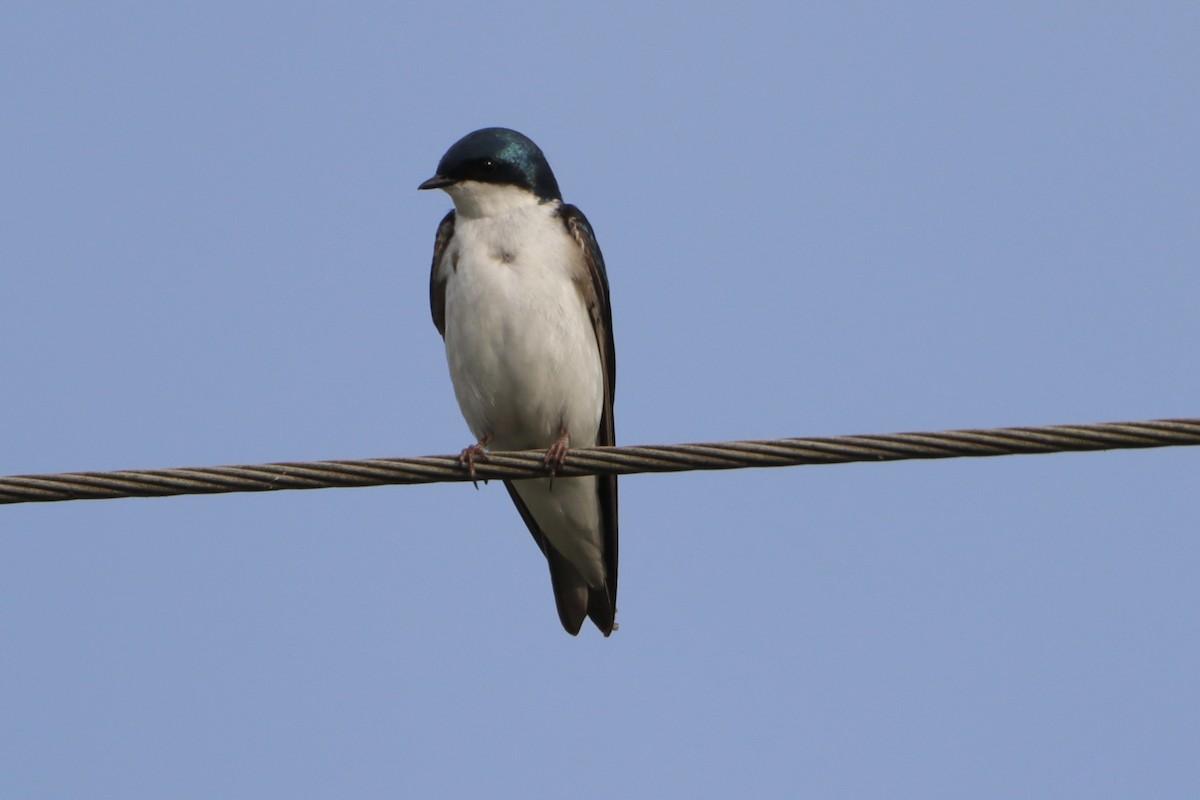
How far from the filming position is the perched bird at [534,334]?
21.8 feet

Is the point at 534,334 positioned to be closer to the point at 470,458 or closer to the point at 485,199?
the point at 485,199

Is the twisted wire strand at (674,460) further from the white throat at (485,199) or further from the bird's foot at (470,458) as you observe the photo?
the white throat at (485,199)

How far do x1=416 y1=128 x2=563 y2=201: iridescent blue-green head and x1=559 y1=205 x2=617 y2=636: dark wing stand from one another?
0.19m

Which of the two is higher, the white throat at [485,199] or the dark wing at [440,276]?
the white throat at [485,199]

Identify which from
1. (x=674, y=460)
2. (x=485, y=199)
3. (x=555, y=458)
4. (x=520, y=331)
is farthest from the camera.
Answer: (x=485, y=199)

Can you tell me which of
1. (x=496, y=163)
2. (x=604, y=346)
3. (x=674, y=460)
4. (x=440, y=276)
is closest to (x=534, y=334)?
(x=604, y=346)

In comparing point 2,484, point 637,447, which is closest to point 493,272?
point 637,447

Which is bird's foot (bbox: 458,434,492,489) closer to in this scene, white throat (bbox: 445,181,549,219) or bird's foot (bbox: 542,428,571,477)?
bird's foot (bbox: 542,428,571,477)

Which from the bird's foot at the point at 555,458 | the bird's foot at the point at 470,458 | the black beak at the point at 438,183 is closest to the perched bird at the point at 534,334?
the black beak at the point at 438,183

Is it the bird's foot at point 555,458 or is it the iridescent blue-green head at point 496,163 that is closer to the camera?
the bird's foot at point 555,458

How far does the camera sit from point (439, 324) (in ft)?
23.9

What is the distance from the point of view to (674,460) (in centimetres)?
469

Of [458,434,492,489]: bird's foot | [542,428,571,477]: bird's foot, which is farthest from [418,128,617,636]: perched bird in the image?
[458,434,492,489]: bird's foot

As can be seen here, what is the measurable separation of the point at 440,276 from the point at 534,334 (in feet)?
2.05
